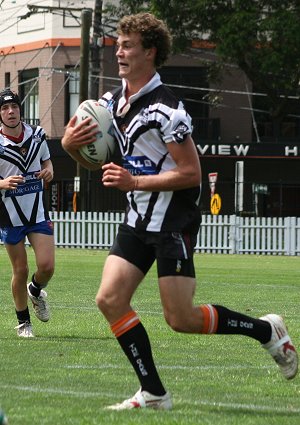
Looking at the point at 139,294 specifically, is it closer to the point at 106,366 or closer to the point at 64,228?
the point at 106,366

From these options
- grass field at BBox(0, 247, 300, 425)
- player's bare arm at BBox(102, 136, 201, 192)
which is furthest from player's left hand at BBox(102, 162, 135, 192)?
grass field at BBox(0, 247, 300, 425)

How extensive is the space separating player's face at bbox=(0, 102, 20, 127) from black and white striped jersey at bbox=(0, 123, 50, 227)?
0.76 ft

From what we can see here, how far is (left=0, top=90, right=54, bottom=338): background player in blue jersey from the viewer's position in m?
13.0

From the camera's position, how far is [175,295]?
8.36m

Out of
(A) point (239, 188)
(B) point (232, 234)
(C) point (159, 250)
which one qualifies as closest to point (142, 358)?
(C) point (159, 250)

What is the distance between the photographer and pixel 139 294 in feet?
65.0

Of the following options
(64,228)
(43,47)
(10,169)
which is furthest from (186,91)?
(10,169)

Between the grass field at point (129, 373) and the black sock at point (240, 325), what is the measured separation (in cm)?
44

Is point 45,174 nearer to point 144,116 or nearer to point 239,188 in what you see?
point 144,116

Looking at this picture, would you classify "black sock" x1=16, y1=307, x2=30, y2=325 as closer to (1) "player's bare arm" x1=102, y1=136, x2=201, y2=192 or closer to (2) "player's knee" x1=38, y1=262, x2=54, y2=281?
(2) "player's knee" x1=38, y1=262, x2=54, y2=281

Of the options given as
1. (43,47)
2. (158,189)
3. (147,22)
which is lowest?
(43,47)

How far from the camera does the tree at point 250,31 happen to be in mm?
44594

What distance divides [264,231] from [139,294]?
1940 centimetres

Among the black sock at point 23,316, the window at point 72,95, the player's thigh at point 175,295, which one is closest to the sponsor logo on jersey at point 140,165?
the player's thigh at point 175,295
